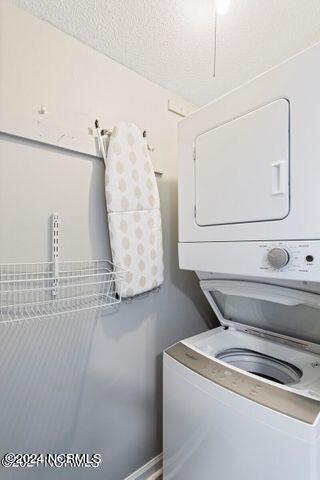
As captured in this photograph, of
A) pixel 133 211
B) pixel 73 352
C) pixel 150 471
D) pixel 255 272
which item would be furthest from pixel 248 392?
pixel 150 471

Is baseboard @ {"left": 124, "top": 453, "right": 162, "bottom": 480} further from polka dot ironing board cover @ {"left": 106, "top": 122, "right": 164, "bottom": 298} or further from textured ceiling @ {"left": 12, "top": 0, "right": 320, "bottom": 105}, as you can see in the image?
textured ceiling @ {"left": 12, "top": 0, "right": 320, "bottom": 105}

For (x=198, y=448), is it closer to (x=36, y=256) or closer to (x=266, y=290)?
(x=266, y=290)

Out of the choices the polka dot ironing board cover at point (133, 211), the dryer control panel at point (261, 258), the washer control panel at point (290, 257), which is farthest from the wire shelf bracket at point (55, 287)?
the washer control panel at point (290, 257)

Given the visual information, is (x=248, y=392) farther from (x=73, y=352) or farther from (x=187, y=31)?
(x=187, y=31)

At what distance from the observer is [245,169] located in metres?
1.30

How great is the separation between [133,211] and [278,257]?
37.4 inches

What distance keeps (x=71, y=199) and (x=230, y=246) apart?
0.97m

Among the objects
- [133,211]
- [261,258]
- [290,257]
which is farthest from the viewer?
[133,211]

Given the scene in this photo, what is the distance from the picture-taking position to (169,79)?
1988 millimetres

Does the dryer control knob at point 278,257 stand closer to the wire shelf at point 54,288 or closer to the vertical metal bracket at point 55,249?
the wire shelf at point 54,288

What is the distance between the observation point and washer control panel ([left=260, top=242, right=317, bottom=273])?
1067 mm

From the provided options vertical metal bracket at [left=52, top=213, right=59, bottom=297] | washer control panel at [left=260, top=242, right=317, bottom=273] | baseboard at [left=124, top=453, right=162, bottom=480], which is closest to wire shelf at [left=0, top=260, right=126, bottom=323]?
vertical metal bracket at [left=52, top=213, right=59, bottom=297]

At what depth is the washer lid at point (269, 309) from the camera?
143cm

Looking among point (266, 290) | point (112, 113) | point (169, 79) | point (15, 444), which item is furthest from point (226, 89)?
point (15, 444)
